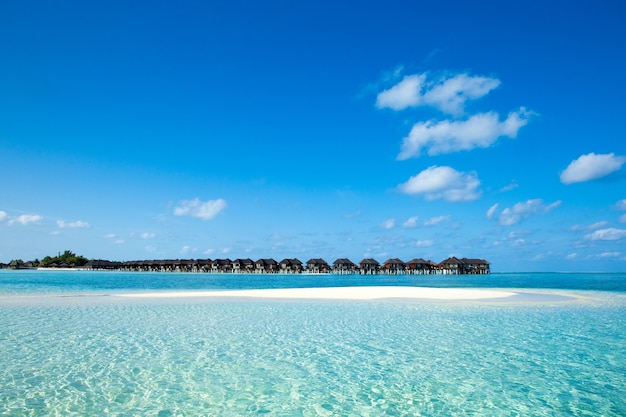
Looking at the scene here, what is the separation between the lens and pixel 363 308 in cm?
2106

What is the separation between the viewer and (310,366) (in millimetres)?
9453

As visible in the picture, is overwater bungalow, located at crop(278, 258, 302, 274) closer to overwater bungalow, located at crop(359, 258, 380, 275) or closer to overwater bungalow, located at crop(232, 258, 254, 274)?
overwater bungalow, located at crop(232, 258, 254, 274)

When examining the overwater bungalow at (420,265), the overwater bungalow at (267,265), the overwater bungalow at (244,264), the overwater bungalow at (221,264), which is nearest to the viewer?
the overwater bungalow at (420,265)

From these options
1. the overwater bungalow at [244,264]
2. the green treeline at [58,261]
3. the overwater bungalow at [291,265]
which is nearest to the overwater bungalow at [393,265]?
the overwater bungalow at [291,265]

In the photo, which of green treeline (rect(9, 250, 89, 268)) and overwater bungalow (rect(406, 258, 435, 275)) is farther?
green treeline (rect(9, 250, 89, 268))

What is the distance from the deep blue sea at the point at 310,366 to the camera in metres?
6.94

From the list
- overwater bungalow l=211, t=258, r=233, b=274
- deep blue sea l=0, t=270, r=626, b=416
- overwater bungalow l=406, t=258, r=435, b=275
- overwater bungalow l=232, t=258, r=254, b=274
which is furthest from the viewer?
overwater bungalow l=211, t=258, r=233, b=274

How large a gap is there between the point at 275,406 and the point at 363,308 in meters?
14.6

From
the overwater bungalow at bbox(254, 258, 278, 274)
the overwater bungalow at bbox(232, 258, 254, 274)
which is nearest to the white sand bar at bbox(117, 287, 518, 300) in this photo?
the overwater bungalow at bbox(254, 258, 278, 274)

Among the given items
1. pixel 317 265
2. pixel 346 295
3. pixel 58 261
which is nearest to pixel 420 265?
pixel 317 265

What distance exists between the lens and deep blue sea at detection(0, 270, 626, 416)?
22.8 ft

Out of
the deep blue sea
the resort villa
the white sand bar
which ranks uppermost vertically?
the resort villa

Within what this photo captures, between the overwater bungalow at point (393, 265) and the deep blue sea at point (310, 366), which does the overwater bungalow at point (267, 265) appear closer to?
the overwater bungalow at point (393, 265)

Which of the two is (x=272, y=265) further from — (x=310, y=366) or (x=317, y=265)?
(x=310, y=366)
